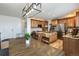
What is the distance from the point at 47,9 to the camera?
152cm

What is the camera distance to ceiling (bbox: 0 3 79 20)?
4.84 feet

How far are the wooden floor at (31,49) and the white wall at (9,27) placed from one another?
0.12 m

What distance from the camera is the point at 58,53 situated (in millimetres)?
1589

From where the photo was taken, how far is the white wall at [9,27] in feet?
4.97

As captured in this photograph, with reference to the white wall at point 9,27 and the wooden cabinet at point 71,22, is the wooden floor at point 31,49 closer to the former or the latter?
the white wall at point 9,27

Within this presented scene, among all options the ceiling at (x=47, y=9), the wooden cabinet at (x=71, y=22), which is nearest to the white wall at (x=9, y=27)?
the ceiling at (x=47, y=9)

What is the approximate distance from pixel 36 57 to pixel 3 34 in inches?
24.9

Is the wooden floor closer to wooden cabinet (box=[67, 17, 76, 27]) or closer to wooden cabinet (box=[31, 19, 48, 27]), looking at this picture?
wooden cabinet (box=[31, 19, 48, 27])

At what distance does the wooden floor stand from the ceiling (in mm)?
425

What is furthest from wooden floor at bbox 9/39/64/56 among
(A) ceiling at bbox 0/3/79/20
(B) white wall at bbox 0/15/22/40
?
(A) ceiling at bbox 0/3/79/20

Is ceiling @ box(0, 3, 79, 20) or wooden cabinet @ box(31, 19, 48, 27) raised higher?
ceiling @ box(0, 3, 79, 20)

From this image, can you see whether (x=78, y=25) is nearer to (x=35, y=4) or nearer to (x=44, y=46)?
(x=44, y=46)

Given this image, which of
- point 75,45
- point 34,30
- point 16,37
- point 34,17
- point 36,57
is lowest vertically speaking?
point 36,57

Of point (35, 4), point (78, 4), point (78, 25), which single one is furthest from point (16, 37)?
point (78, 4)
